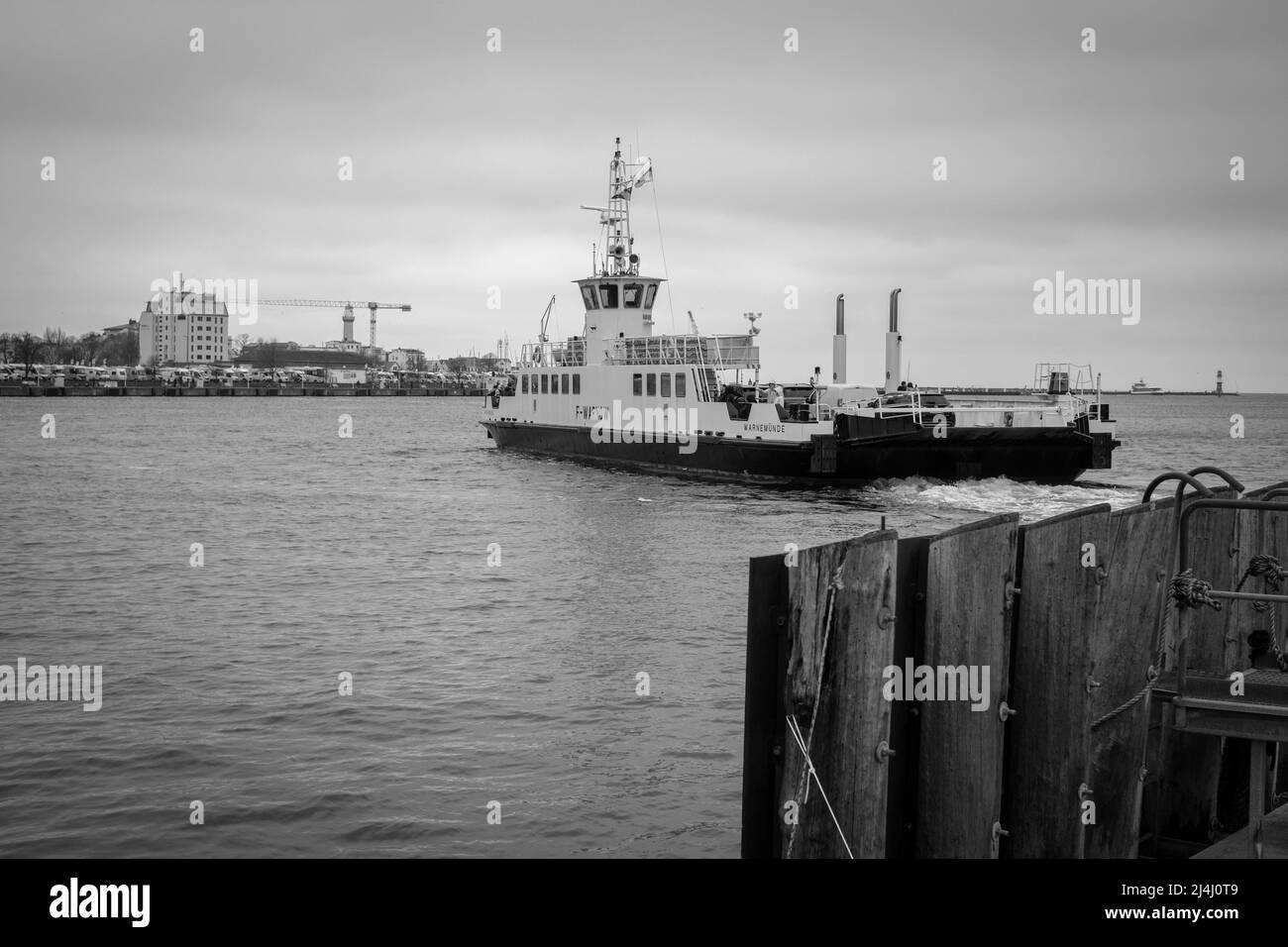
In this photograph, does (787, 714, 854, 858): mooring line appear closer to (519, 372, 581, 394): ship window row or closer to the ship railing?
the ship railing

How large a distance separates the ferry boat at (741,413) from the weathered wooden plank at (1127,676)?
28327 mm

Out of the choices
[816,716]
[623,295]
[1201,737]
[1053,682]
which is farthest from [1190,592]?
[623,295]

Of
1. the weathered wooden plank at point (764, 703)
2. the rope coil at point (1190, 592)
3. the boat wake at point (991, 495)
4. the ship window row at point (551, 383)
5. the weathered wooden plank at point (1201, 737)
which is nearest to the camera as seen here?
the rope coil at point (1190, 592)

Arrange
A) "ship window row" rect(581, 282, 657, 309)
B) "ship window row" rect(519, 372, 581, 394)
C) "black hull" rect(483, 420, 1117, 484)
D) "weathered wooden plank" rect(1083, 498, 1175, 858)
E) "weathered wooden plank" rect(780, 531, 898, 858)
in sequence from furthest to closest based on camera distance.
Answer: "ship window row" rect(519, 372, 581, 394), "ship window row" rect(581, 282, 657, 309), "black hull" rect(483, 420, 1117, 484), "weathered wooden plank" rect(1083, 498, 1175, 858), "weathered wooden plank" rect(780, 531, 898, 858)

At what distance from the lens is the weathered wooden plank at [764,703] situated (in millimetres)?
4902

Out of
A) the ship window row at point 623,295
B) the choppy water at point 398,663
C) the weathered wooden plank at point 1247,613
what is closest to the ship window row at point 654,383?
the ship window row at point 623,295

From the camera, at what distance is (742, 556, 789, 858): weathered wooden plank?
4.90 metres

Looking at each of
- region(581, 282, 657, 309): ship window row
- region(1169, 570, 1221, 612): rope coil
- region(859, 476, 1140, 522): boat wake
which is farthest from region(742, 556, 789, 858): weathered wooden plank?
region(581, 282, 657, 309): ship window row

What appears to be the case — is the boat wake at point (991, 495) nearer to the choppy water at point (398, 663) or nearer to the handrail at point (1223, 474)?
the choppy water at point (398, 663)

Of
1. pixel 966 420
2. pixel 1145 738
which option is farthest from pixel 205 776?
pixel 966 420

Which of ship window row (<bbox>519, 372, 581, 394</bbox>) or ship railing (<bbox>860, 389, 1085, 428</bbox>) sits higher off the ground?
ship window row (<bbox>519, 372, 581, 394</bbox>)

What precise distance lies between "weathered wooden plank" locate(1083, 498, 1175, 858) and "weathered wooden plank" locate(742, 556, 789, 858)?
4.61 ft

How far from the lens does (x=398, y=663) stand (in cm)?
1369
